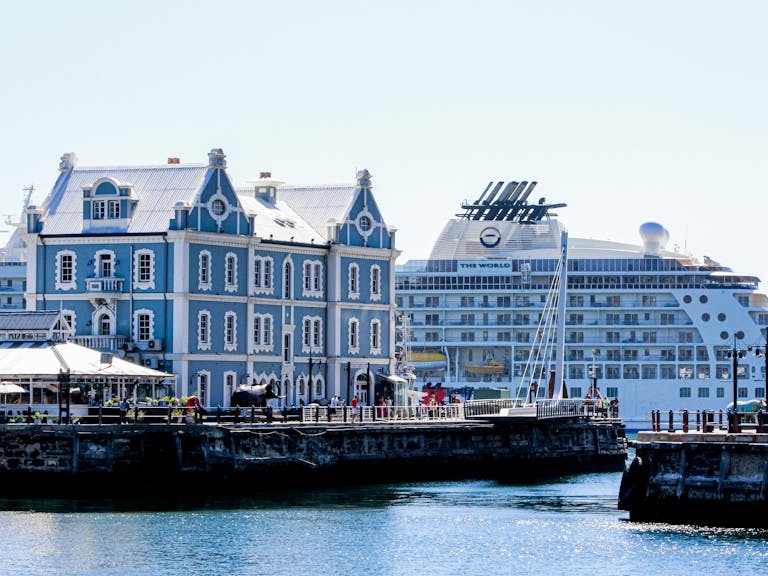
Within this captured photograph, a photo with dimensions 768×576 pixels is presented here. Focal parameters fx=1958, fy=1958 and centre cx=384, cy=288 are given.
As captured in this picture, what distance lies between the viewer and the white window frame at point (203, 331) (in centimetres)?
9438

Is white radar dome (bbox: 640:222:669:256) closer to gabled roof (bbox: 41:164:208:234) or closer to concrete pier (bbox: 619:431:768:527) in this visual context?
gabled roof (bbox: 41:164:208:234)

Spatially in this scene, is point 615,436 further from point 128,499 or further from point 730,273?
point 730,273

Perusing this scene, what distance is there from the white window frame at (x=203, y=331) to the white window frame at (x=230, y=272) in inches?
78.1

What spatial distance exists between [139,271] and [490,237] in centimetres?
6826

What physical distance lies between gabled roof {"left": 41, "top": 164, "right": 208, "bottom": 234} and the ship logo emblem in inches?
2481

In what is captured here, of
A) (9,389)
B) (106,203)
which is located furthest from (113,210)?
(9,389)

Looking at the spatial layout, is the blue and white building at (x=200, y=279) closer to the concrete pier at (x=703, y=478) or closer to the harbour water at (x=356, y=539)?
the harbour water at (x=356, y=539)

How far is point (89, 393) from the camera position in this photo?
86.8 metres

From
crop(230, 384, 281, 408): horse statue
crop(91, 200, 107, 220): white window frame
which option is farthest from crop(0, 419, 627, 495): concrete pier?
crop(91, 200, 107, 220): white window frame

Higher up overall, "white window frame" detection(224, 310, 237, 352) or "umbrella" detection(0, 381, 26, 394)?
"white window frame" detection(224, 310, 237, 352)

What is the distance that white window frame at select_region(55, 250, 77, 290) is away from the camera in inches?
3802

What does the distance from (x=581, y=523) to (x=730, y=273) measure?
9032 cm

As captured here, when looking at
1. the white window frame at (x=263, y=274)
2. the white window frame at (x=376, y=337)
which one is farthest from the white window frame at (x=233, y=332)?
the white window frame at (x=376, y=337)

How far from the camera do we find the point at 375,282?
350 feet
